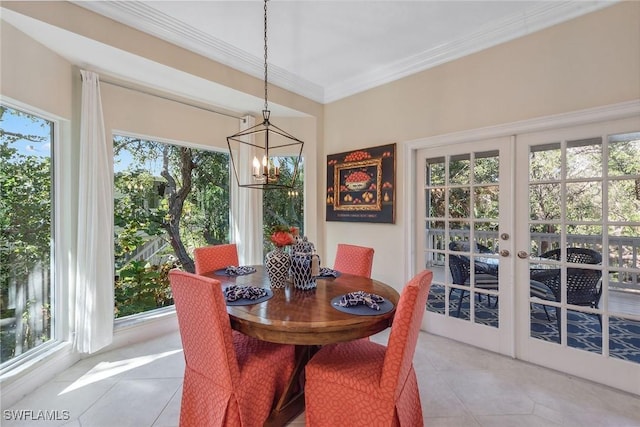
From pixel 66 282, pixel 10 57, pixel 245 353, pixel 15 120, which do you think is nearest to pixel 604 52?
pixel 245 353

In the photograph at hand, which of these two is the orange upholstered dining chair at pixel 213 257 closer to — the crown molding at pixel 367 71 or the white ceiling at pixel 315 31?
the white ceiling at pixel 315 31

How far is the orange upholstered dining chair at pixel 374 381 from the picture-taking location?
4.56ft

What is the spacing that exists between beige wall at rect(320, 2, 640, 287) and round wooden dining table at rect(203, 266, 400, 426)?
1.57 metres

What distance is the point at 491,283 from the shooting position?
274cm

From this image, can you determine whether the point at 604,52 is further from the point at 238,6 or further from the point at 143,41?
the point at 143,41

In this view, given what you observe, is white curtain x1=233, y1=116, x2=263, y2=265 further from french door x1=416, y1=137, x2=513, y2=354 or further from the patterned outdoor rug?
the patterned outdoor rug

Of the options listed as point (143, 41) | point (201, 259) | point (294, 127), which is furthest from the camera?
point (294, 127)

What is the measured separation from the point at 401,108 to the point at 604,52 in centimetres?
160

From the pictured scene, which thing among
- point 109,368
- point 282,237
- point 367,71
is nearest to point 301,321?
point 282,237

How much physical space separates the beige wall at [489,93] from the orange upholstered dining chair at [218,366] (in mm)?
1966

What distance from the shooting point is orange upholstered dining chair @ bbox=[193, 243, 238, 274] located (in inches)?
103

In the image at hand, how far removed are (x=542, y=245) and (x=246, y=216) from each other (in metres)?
3.02

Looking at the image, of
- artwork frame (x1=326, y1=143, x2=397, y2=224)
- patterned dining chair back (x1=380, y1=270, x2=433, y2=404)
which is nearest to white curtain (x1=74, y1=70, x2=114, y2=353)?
artwork frame (x1=326, y1=143, x2=397, y2=224)

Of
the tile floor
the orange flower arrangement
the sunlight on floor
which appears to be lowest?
the tile floor
